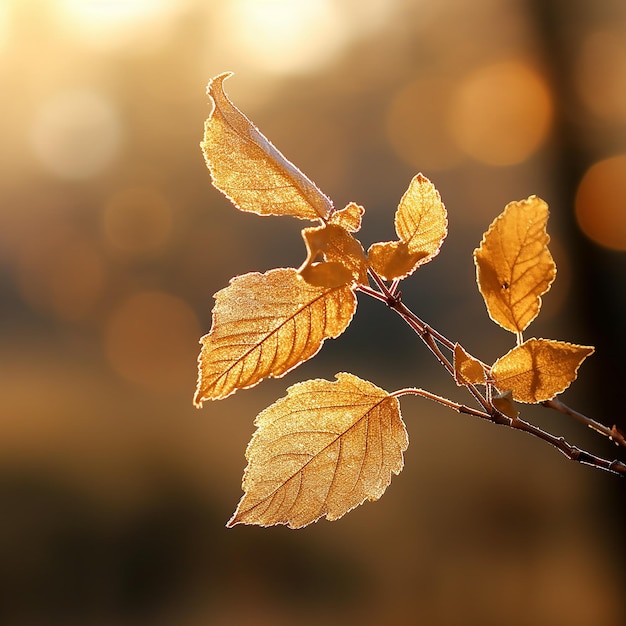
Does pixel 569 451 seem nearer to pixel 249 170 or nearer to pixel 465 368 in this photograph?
pixel 465 368

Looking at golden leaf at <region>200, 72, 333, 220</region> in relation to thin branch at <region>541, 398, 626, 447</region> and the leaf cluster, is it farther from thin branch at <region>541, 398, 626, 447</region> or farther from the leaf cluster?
thin branch at <region>541, 398, 626, 447</region>

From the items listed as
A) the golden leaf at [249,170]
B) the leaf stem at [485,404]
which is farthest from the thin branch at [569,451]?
the golden leaf at [249,170]

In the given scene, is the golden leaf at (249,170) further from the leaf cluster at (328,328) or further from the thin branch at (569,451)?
the thin branch at (569,451)

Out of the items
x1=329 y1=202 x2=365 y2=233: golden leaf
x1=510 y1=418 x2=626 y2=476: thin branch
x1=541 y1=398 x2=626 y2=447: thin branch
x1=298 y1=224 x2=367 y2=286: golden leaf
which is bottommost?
x1=510 y1=418 x2=626 y2=476: thin branch

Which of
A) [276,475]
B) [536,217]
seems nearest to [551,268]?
[536,217]


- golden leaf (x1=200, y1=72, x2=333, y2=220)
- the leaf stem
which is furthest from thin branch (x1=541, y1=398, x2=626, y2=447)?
golden leaf (x1=200, y1=72, x2=333, y2=220)

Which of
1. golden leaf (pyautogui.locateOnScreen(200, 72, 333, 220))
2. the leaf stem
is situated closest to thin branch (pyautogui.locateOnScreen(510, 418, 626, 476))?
the leaf stem

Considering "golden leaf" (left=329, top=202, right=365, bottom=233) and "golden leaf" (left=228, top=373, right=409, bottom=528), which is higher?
"golden leaf" (left=329, top=202, right=365, bottom=233)

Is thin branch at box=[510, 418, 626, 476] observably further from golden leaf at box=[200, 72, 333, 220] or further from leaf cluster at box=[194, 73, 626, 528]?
golden leaf at box=[200, 72, 333, 220]
